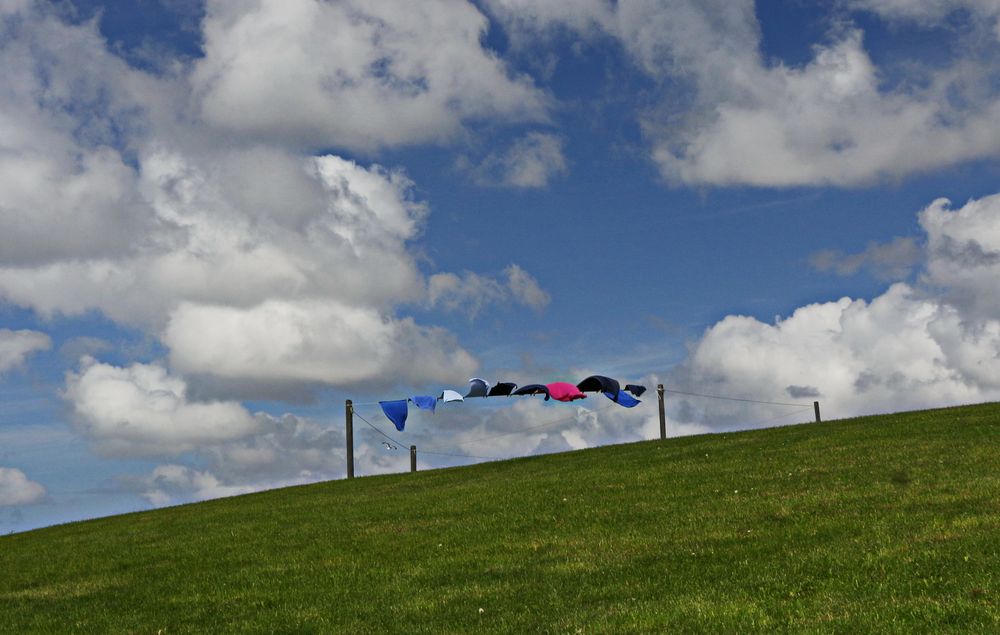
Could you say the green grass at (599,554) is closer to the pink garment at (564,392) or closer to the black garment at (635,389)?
the pink garment at (564,392)

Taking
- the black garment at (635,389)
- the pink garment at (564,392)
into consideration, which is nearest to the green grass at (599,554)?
the pink garment at (564,392)

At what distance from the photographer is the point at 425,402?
41031mm

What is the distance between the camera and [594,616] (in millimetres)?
13555

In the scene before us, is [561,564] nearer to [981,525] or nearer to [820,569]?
[820,569]

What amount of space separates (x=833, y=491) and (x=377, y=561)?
33.6 ft

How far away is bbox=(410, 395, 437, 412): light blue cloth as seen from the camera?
40875mm

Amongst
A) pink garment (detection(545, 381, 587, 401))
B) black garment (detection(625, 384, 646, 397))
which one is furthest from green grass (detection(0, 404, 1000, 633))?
black garment (detection(625, 384, 646, 397))

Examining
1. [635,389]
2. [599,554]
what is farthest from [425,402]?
[599,554]

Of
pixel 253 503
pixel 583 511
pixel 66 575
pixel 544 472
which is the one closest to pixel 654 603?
pixel 583 511

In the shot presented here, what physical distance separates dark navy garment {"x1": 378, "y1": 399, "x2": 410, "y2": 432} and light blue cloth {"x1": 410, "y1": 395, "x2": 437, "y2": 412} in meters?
0.68

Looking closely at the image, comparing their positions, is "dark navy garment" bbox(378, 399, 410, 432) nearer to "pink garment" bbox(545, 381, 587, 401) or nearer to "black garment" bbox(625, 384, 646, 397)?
"pink garment" bbox(545, 381, 587, 401)

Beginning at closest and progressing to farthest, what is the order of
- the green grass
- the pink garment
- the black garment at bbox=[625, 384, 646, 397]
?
the green grass, the pink garment, the black garment at bbox=[625, 384, 646, 397]

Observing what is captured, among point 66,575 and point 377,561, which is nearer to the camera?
point 377,561

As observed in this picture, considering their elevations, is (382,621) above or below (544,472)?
below
